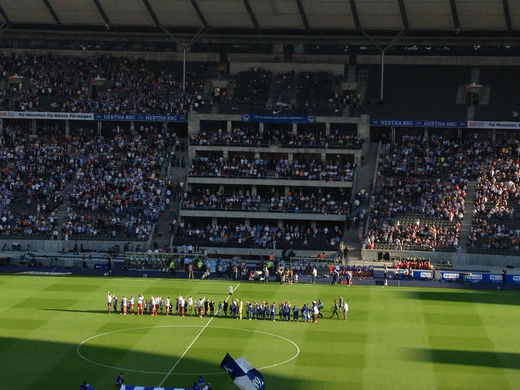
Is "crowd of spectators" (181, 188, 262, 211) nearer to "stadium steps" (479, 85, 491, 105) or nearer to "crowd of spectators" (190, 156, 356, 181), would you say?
"crowd of spectators" (190, 156, 356, 181)

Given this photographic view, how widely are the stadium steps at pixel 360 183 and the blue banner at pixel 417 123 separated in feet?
6.57

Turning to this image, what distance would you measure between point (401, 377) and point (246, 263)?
109ft

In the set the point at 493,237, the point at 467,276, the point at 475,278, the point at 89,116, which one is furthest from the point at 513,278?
the point at 89,116

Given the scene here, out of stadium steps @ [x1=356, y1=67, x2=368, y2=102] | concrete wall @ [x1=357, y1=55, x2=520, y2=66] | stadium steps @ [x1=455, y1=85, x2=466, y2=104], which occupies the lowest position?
stadium steps @ [x1=455, y1=85, x2=466, y2=104]

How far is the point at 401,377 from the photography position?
46.2m

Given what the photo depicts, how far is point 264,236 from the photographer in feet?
270

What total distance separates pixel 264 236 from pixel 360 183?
10030 millimetres

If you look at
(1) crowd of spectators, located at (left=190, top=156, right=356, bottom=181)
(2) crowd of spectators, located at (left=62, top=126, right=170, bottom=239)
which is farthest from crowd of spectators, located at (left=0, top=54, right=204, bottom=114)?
(1) crowd of spectators, located at (left=190, top=156, right=356, bottom=181)

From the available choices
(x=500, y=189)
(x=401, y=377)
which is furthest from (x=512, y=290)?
(x=401, y=377)

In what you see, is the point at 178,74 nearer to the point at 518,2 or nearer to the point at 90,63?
the point at 90,63

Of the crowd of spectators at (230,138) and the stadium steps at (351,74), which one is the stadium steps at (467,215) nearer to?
the stadium steps at (351,74)

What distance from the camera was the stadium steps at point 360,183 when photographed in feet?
262

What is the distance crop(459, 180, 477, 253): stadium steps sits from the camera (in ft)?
257

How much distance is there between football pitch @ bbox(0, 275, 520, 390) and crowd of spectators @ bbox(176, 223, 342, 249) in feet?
39.9
